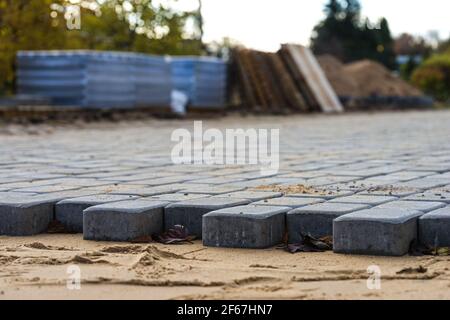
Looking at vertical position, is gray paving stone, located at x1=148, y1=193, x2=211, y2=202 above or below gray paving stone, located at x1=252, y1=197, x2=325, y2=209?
below

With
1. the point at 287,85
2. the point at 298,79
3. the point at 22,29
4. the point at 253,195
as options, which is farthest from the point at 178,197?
the point at 298,79

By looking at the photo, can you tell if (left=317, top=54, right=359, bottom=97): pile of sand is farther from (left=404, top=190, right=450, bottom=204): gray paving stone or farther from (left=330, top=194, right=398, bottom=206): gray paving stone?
(left=330, top=194, right=398, bottom=206): gray paving stone

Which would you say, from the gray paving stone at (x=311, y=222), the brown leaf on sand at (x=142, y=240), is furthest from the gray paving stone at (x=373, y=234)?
the brown leaf on sand at (x=142, y=240)

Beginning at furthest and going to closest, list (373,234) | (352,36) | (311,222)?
(352,36) → (311,222) → (373,234)

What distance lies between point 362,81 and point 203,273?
105ft

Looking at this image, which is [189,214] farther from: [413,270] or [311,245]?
[413,270]

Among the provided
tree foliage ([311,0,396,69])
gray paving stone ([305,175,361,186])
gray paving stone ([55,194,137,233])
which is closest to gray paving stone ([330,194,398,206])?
gray paving stone ([305,175,361,186])

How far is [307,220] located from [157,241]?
2.22ft

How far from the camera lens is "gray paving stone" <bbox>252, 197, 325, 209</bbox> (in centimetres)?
396

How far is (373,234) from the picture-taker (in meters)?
3.33

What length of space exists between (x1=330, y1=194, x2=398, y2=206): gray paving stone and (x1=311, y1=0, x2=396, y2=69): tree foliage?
50467 millimetres

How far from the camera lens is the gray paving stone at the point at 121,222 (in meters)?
3.70

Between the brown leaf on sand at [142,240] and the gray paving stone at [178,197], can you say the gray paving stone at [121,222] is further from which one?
the gray paving stone at [178,197]
